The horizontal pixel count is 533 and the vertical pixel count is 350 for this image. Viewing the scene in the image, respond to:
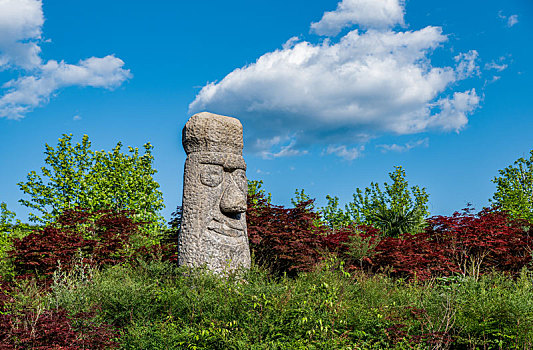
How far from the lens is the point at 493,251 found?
9656 millimetres

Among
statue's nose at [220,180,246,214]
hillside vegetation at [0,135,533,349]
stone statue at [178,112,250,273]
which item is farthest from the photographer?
statue's nose at [220,180,246,214]

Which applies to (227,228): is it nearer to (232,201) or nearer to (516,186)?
(232,201)

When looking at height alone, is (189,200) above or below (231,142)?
below

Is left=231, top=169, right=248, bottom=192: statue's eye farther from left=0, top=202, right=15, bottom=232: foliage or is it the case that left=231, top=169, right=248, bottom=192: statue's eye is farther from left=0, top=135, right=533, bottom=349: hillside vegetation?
left=0, top=202, right=15, bottom=232: foliage

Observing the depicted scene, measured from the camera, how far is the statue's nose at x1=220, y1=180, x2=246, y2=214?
6.82 m

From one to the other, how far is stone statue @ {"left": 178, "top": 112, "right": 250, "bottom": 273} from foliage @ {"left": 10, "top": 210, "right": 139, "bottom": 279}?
2.58 m

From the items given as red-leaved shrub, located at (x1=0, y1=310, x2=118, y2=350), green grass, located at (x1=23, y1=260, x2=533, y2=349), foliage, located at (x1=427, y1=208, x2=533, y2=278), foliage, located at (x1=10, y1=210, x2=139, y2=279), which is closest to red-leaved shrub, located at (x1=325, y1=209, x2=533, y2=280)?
foliage, located at (x1=427, y1=208, x2=533, y2=278)

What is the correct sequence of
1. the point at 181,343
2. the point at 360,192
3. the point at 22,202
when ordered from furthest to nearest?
the point at 360,192 < the point at 22,202 < the point at 181,343

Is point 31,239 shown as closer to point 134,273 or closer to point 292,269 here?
point 134,273

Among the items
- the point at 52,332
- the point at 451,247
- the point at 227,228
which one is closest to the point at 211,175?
the point at 227,228

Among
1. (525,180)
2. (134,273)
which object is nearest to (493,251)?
(134,273)

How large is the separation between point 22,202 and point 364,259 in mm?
9983

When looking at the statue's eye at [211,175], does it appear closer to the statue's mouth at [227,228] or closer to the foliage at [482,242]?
the statue's mouth at [227,228]

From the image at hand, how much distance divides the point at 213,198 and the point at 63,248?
3676mm
